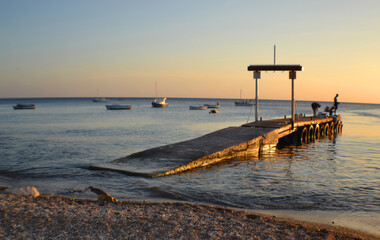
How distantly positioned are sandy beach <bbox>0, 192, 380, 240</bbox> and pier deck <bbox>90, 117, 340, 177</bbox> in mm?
4017

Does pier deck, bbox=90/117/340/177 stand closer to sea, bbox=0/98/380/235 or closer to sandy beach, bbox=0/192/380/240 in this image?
sea, bbox=0/98/380/235

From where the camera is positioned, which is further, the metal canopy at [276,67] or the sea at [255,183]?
the metal canopy at [276,67]

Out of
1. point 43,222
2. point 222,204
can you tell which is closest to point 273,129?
point 222,204

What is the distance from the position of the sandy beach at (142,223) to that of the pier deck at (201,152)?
13.2 ft

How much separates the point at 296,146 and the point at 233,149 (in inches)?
361

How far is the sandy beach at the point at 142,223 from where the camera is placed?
21.2ft

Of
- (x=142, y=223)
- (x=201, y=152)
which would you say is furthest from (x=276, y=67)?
(x=142, y=223)

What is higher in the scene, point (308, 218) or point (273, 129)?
point (273, 129)

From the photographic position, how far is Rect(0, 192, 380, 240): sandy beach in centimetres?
645

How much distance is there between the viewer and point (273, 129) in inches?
792

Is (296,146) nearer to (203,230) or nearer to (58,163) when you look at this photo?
(58,163)

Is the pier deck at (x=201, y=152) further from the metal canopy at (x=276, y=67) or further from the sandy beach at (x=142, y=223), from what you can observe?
the sandy beach at (x=142, y=223)

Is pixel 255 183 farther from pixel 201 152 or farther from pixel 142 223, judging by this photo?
pixel 142 223

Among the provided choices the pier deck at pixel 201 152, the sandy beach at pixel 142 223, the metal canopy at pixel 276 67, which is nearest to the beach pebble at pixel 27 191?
the sandy beach at pixel 142 223
